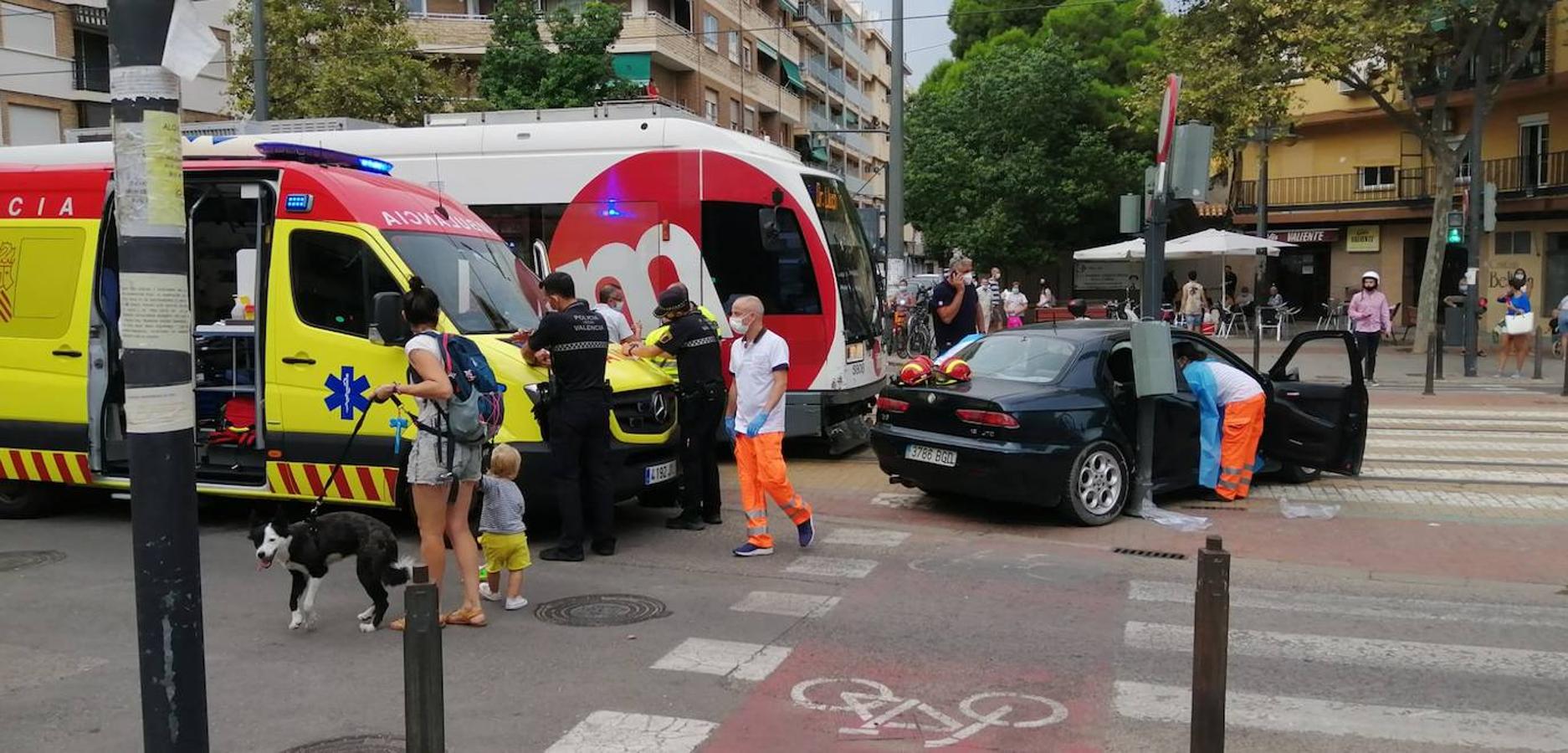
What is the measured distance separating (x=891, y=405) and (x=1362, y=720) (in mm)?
4725

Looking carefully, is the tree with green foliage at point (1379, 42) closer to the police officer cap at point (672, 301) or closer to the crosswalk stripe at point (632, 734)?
the police officer cap at point (672, 301)

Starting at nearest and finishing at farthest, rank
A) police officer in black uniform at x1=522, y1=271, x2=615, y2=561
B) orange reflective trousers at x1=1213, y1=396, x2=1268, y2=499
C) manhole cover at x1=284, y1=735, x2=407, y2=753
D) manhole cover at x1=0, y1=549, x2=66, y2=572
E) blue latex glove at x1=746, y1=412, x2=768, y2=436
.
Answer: manhole cover at x1=284, y1=735, x2=407, y2=753 < police officer in black uniform at x1=522, y1=271, x2=615, y2=561 < manhole cover at x1=0, y1=549, x2=66, y2=572 < blue latex glove at x1=746, y1=412, x2=768, y2=436 < orange reflective trousers at x1=1213, y1=396, x2=1268, y2=499

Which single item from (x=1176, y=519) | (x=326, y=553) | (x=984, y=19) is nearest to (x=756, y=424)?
(x=326, y=553)

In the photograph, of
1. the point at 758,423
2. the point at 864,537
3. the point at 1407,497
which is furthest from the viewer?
the point at 1407,497

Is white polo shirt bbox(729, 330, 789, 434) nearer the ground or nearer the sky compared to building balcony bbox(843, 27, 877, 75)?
nearer the ground

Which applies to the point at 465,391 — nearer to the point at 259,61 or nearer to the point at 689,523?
the point at 689,523

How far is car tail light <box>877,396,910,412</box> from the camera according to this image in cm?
907

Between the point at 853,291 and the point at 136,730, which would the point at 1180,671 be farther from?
the point at 853,291

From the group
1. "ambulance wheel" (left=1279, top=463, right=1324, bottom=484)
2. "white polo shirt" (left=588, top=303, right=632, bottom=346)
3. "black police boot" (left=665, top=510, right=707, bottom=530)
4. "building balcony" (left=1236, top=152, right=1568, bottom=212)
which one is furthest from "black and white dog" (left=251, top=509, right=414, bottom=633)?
"building balcony" (left=1236, top=152, right=1568, bottom=212)

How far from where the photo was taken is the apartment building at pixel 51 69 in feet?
107

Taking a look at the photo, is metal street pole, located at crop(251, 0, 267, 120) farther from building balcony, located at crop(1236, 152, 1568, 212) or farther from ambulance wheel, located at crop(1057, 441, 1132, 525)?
building balcony, located at crop(1236, 152, 1568, 212)

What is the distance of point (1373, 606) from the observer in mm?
6691

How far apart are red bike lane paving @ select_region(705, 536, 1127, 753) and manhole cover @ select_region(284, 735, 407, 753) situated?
1.20 metres

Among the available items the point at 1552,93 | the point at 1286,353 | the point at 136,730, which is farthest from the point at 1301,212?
the point at 136,730
